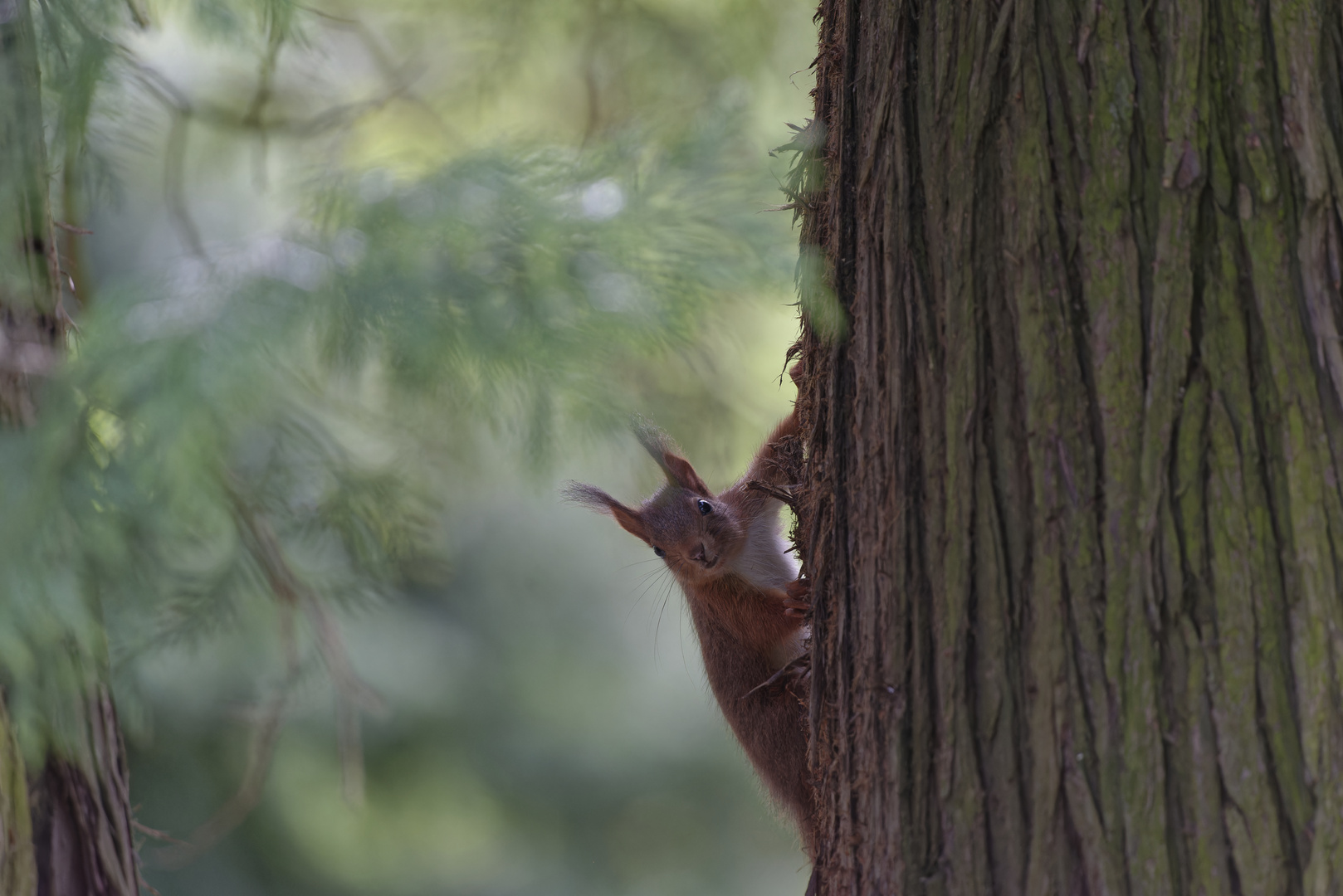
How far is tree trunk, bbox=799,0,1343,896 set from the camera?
4.07 feet

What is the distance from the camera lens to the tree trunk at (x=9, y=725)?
158cm

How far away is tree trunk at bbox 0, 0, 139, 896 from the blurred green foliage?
0.06 m

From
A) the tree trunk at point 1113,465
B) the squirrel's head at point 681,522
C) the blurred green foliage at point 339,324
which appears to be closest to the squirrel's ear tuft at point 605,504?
the squirrel's head at point 681,522

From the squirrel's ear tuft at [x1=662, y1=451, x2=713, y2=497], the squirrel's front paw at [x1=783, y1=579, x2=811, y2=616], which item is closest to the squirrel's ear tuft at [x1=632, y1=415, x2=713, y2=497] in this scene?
the squirrel's ear tuft at [x1=662, y1=451, x2=713, y2=497]

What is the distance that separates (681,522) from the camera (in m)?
2.79

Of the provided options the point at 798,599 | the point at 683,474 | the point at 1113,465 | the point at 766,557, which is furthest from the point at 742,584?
the point at 1113,465

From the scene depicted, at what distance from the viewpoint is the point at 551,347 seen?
1.05m

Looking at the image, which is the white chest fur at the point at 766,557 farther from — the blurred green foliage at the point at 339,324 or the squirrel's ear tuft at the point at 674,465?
the blurred green foliage at the point at 339,324

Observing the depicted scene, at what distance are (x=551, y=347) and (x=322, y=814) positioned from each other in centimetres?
392

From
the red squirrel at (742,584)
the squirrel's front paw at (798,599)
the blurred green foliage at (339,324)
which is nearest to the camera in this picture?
the blurred green foliage at (339,324)

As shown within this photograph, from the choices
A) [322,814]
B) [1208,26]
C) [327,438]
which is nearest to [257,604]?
[327,438]

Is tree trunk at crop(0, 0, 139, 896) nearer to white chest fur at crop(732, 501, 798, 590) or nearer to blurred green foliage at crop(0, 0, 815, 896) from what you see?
blurred green foliage at crop(0, 0, 815, 896)

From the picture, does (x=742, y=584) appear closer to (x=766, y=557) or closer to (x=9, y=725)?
(x=766, y=557)

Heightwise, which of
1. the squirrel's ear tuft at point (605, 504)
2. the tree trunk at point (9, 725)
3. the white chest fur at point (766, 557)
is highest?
the squirrel's ear tuft at point (605, 504)
